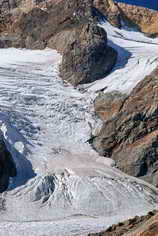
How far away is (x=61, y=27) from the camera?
82500mm

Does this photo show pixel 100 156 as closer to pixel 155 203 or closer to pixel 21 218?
pixel 155 203

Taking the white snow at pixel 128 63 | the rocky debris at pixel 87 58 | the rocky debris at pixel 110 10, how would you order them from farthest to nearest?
1. the rocky debris at pixel 110 10
2. the rocky debris at pixel 87 58
3. the white snow at pixel 128 63

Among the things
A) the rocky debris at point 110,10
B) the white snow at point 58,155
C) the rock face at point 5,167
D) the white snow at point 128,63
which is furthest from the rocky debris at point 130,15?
the rock face at point 5,167

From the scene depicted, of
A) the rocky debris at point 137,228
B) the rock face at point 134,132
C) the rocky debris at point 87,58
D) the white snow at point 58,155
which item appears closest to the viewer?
the rocky debris at point 137,228

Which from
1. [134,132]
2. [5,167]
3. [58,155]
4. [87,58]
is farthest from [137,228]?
[87,58]

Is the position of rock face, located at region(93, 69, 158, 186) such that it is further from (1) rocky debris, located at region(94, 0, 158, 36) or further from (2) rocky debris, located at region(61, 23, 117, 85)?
(1) rocky debris, located at region(94, 0, 158, 36)

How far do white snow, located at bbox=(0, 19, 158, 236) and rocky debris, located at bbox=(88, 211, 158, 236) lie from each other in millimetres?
4155

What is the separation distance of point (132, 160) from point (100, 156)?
2889 millimetres

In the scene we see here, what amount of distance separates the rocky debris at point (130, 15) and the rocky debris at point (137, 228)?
175 ft

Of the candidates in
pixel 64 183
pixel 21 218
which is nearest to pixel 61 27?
pixel 64 183

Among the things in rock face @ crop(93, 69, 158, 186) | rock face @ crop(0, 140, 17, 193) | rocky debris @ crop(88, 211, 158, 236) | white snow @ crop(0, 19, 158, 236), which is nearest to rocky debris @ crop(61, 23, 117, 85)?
white snow @ crop(0, 19, 158, 236)

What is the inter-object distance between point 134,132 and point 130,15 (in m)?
41.8

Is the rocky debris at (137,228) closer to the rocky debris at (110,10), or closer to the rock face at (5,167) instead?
the rock face at (5,167)

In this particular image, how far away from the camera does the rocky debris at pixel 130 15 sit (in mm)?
92250
